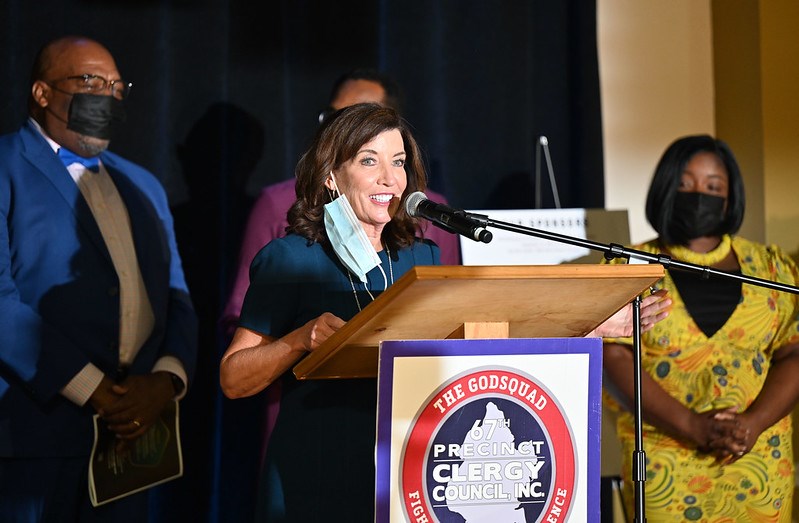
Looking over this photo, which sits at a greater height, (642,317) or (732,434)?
(642,317)

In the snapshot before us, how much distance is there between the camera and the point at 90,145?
10.8 feet

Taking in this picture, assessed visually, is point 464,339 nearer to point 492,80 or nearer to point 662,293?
point 662,293

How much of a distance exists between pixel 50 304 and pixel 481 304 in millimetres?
1781

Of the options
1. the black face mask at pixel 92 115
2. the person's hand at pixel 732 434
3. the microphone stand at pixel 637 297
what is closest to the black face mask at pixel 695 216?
the person's hand at pixel 732 434

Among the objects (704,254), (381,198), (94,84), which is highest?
(94,84)

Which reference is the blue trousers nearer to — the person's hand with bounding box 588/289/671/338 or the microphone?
the microphone

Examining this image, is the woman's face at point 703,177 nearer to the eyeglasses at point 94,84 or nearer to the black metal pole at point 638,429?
the black metal pole at point 638,429

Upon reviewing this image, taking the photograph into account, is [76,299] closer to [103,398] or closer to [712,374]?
[103,398]

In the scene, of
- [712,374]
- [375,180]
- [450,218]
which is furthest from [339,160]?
[712,374]

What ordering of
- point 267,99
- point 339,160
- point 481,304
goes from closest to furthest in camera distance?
point 481,304
point 339,160
point 267,99

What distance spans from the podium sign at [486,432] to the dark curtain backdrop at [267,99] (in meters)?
2.13

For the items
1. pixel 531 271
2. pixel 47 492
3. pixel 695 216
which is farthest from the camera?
pixel 695 216

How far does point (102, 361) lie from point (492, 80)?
2.18m

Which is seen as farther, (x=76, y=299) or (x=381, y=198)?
(x=76, y=299)
